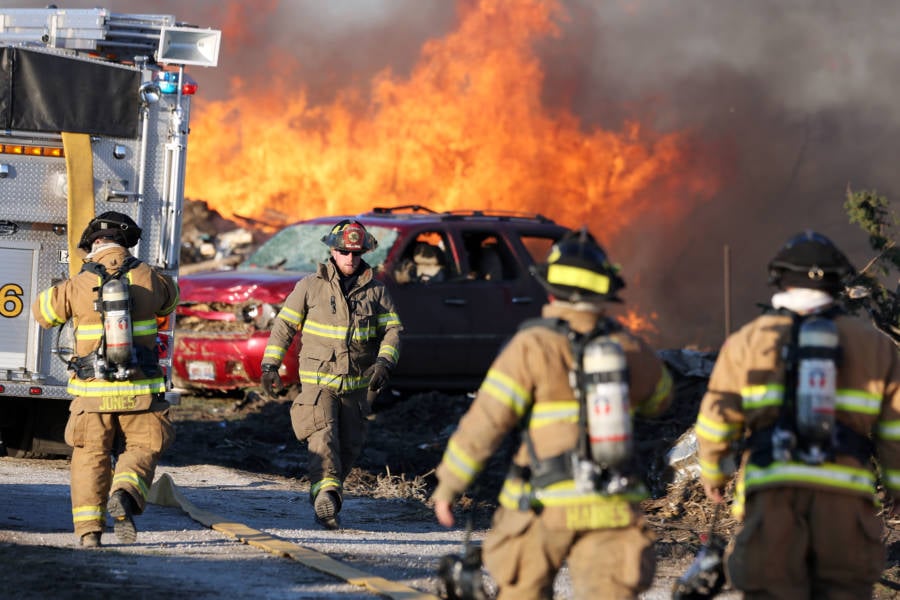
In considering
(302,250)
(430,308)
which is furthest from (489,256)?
(302,250)

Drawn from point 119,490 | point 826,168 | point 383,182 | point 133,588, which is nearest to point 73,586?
point 133,588

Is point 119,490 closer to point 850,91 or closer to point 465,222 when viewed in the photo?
point 465,222

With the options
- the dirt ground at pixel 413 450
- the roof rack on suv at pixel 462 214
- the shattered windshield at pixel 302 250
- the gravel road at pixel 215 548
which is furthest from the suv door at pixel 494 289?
the gravel road at pixel 215 548

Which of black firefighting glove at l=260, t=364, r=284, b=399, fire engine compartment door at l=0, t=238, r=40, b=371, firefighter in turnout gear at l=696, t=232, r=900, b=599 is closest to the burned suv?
fire engine compartment door at l=0, t=238, r=40, b=371

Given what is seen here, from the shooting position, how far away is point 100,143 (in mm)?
9633

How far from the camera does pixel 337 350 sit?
8.55 metres

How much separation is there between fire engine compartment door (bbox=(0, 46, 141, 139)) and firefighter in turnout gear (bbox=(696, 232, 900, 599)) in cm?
575

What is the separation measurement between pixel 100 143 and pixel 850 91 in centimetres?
1598

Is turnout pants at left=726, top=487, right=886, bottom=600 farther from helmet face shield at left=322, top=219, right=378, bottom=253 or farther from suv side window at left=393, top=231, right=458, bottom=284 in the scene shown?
suv side window at left=393, top=231, right=458, bottom=284

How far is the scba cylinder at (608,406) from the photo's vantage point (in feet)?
14.8

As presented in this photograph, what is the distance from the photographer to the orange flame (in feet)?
69.5

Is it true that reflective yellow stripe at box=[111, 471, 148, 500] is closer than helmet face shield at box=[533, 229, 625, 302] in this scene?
No

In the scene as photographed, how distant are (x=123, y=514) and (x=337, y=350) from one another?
183 cm

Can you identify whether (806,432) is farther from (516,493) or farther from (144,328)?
(144,328)
